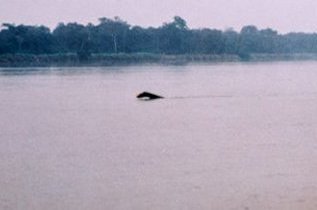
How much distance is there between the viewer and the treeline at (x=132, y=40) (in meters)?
97.8

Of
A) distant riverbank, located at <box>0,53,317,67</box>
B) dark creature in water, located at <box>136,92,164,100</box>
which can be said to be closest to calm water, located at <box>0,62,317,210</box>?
dark creature in water, located at <box>136,92,164,100</box>

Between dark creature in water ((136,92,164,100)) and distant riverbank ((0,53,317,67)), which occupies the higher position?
dark creature in water ((136,92,164,100))

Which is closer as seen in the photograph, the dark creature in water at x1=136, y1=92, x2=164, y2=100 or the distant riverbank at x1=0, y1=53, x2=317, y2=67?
the dark creature in water at x1=136, y1=92, x2=164, y2=100

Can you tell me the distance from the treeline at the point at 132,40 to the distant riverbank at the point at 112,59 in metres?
0.85

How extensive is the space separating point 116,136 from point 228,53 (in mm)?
98870

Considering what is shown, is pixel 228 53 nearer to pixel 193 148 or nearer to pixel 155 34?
pixel 155 34

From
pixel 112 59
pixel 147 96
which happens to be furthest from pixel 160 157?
pixel 112 59

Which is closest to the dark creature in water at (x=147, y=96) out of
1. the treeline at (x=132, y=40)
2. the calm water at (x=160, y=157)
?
the calm water at (x=160, y=157)

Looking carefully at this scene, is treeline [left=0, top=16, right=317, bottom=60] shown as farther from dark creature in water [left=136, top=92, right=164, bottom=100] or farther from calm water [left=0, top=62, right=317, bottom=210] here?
calm water [left=0, top=62, right=317, bottom=210]

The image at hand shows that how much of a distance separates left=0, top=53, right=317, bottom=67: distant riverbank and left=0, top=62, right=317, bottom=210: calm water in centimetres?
6674

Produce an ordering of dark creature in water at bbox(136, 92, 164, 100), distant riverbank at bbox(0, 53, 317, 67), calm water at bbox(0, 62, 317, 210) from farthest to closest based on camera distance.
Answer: distant riverbank at bbox(0, 53, 317, 67) → dark creature in water at bbox(136, 92, 164, 100) → calm water at bbox(0, 62, 317, 210)

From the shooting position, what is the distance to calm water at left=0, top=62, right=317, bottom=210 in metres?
11.5

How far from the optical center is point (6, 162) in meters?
15.8

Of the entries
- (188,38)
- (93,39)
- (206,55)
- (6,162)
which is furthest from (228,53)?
(6,162)
